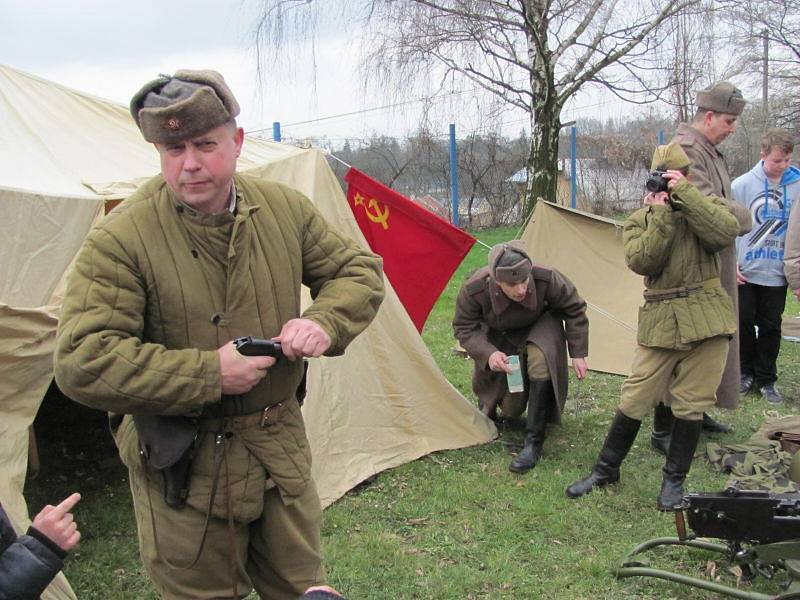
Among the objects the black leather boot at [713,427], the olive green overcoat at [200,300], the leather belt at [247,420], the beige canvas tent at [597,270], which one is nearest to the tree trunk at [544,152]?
the beige canvas tent at [597,270]

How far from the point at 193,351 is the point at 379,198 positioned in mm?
3062

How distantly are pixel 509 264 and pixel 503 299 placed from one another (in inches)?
11.2

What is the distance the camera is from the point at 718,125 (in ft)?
13.1

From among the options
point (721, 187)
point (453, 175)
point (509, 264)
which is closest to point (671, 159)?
point (721, 187)

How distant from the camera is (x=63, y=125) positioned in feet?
13.6

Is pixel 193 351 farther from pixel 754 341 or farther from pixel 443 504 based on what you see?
pixel 754 341

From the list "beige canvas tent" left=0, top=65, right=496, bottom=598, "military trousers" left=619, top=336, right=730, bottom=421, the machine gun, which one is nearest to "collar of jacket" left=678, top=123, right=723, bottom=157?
"military trousers" left=619, top=336, right=730, bottom=421

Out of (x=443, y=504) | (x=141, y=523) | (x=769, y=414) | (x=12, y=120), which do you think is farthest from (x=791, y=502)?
(x=12, y=120)

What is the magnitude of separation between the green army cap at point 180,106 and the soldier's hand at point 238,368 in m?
0.47

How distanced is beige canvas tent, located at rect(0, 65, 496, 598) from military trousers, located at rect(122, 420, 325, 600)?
0.96 meters

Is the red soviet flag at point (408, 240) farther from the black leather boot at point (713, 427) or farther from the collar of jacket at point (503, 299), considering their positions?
the black leather boot at point (713, 427)

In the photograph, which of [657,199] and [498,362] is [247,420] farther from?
[498,362]

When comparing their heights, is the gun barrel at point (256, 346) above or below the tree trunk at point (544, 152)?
below

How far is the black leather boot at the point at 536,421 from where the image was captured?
440 cm
